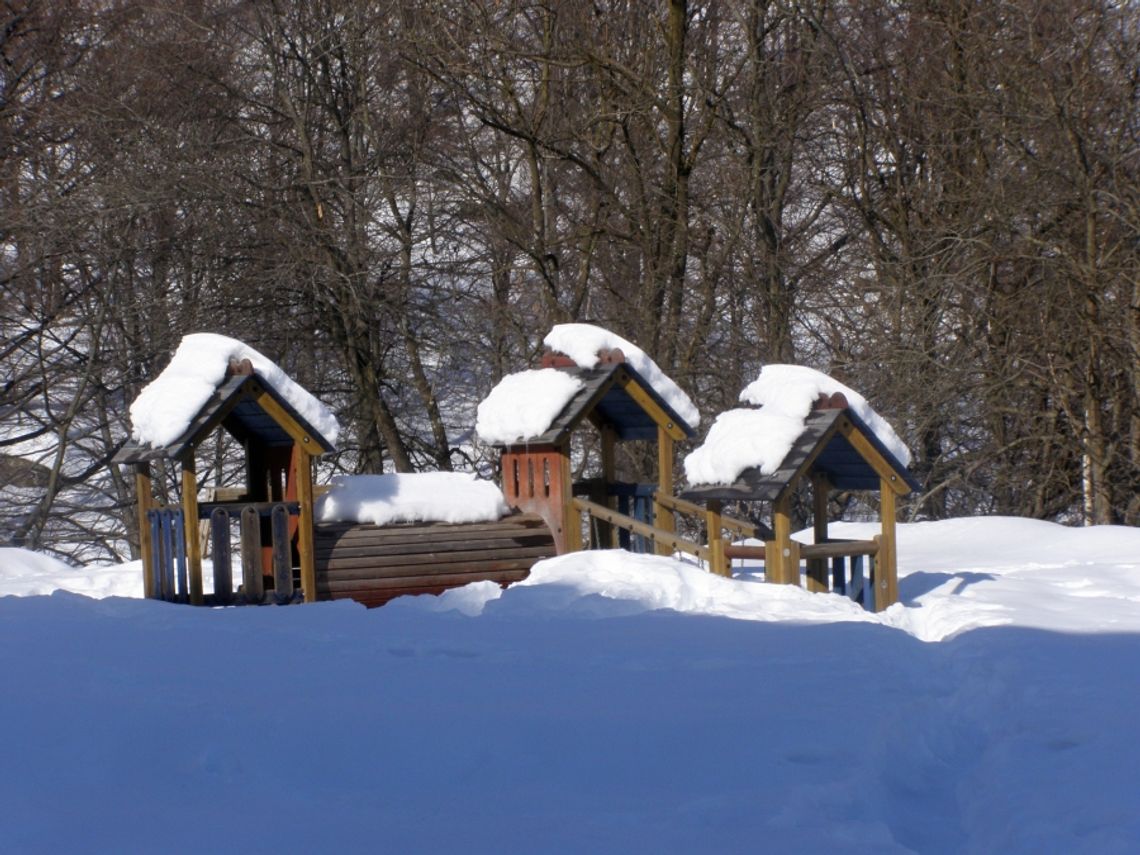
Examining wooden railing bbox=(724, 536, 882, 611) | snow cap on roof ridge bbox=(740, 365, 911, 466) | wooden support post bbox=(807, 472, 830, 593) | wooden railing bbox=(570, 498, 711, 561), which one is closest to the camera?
wooden railing bbox=(724, 536, 882, 611)

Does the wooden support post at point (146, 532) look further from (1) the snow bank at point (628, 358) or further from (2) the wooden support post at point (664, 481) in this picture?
(2) the wooden support post at point (664, 481)

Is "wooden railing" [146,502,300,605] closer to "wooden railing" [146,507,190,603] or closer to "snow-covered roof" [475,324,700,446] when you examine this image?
"wooden railing" [146,507,190,603]

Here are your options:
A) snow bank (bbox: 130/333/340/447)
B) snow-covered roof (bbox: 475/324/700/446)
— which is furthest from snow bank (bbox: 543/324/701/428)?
snow bank (bbox: 130/333/340/447)

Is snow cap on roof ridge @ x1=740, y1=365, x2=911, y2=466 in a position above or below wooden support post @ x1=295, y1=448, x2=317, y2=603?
above

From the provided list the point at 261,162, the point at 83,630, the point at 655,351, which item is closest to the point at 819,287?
the point at 655,351

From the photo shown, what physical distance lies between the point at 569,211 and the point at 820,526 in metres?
12.1

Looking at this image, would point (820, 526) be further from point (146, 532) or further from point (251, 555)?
point (146, 532)

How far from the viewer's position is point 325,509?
10898 mm

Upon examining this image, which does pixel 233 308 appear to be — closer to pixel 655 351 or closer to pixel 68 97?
pixel 68 97

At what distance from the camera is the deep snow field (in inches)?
142

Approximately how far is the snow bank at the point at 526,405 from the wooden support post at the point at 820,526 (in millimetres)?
2360

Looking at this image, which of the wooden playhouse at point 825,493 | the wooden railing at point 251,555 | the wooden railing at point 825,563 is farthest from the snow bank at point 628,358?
the wooden railing at point 251,555

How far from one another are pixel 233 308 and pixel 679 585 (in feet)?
39.6

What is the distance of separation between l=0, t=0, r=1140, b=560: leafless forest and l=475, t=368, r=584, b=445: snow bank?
6445 mm
